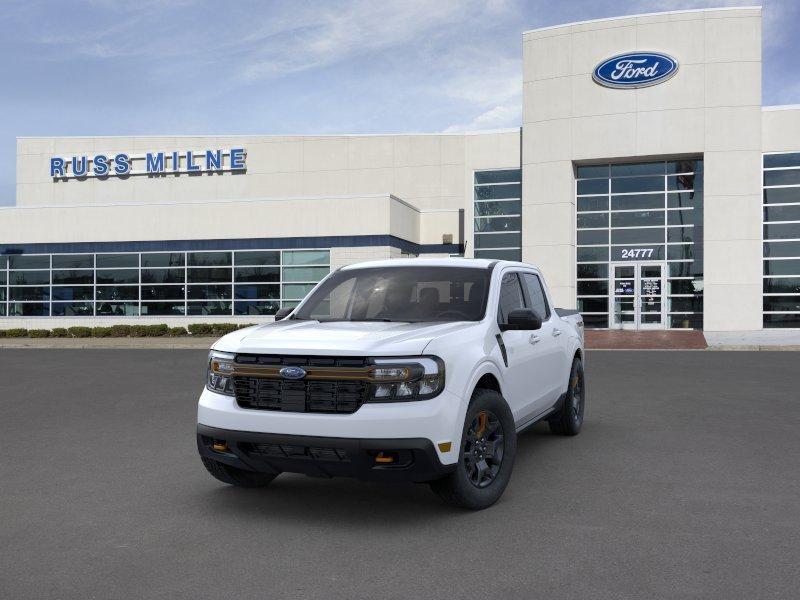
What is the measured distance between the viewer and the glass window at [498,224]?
3541 cm

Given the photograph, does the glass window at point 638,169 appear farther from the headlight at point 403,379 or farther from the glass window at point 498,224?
the headlight at point 403,379

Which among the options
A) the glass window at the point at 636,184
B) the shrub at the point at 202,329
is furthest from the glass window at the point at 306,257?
the glass window at the point at 636,184

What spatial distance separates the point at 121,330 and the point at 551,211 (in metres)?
18.4

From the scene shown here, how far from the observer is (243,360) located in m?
5.69

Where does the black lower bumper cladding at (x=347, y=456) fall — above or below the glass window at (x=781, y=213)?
below

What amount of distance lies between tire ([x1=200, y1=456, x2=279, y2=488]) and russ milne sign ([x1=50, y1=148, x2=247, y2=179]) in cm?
3597

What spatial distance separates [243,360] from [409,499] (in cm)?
171

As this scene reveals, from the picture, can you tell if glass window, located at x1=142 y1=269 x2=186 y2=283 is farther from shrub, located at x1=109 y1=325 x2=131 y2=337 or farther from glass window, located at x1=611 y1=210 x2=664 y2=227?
glass window, located at x1=611 y1=210 x2=664 y2=227

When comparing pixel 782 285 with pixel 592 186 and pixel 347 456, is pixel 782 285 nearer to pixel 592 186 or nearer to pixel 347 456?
pixel 592 186

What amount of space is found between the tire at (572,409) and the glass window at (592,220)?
1000 inches

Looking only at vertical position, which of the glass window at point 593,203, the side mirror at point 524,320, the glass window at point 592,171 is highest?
the glass window at point 592,171

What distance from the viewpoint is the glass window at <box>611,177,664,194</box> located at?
32969 millimetres

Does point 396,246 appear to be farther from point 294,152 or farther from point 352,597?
point 352,597

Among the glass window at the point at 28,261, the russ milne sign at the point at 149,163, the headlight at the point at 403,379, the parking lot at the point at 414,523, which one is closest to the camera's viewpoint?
the parking lot at the point at 414,523
